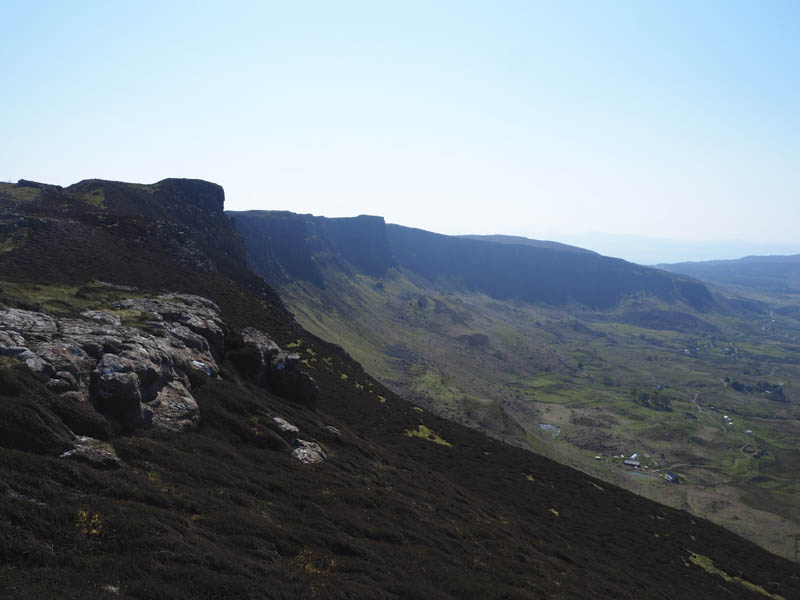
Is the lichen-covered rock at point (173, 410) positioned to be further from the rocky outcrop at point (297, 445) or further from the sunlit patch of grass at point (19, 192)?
the sunlit patch of grass at point (19, 192)

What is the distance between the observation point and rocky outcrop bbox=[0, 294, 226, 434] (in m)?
25.3

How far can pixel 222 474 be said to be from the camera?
26.2 m

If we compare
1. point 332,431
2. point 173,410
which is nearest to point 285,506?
point 173,410

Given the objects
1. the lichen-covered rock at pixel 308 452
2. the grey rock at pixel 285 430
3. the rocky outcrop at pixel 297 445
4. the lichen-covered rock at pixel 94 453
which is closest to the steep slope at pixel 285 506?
the lichen-covered rock at pixel 94 453

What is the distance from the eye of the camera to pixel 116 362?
28.0 m


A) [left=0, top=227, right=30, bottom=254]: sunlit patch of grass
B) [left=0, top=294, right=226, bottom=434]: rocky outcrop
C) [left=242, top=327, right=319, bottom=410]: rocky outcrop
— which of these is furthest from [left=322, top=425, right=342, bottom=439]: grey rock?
[left=0, top=227, right=30, bottom=254]: sunlit patch of grass

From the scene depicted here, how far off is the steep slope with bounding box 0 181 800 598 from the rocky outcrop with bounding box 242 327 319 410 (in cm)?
97

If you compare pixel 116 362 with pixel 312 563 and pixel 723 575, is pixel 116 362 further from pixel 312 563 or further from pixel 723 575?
pixel 723 575

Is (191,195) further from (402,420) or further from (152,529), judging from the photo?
(152,529)

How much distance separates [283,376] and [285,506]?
25.4 m

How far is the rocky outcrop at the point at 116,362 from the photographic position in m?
25.3

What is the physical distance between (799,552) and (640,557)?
109 meters

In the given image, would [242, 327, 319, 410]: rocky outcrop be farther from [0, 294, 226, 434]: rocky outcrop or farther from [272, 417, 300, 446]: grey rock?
[272, 417, 300, 446]: grey rock

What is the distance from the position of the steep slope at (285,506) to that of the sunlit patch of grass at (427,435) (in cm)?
52
